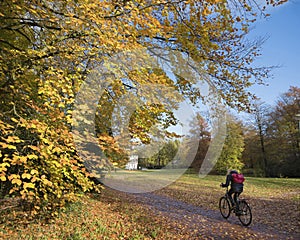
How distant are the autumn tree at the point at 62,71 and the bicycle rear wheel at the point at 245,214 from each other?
3676mm

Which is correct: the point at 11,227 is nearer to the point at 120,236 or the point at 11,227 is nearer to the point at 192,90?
the point at 120,236

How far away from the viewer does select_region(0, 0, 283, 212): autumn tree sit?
14.1 ft

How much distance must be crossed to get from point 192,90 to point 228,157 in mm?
23915

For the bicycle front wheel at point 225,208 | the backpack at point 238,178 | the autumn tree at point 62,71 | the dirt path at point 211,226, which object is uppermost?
the autumn tree at point 62,71

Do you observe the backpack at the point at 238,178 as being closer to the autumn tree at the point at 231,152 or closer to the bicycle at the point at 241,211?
the bicycle at the point at 241,211

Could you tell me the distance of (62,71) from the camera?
4805 mm

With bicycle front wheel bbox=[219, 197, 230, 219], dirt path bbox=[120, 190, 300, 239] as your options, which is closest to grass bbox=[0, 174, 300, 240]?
dirt path bbox=[120, 190, 300, 239]

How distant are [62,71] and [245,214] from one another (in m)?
6.53

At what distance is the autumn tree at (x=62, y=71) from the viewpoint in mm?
4285

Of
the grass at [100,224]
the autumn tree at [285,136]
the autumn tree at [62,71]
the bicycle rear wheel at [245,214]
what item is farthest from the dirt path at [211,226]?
the autumn tree at [285,136]

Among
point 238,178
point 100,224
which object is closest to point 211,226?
point 238,178

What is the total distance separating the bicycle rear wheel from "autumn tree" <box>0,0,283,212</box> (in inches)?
145

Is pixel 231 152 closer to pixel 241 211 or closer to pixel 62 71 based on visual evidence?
pixel 241 211

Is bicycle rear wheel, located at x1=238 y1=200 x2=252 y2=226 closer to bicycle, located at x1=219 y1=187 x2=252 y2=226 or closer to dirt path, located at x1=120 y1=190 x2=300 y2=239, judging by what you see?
bicycle, located at x1=219 y1=187 x2=252 y2=226
